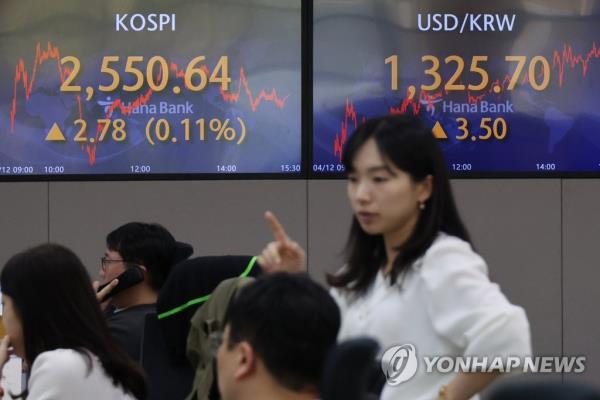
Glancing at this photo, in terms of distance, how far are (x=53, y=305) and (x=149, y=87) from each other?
3187 mm

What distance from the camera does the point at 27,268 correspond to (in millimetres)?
3055

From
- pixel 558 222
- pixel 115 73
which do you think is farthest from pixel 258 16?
pixel 558 222

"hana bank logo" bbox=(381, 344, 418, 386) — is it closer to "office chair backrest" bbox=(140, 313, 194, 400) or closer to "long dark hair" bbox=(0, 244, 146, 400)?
"long dark hair" bbox=(0, 244, 146, 400)

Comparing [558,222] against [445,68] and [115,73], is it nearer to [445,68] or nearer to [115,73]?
[445,68]

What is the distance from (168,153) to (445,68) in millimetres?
1512

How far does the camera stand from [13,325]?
10.1 feet

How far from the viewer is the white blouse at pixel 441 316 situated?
2.42m

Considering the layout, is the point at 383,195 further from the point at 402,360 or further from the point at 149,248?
the point at 149,248

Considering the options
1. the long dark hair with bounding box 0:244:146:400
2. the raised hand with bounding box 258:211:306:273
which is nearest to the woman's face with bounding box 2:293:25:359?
the long dark hair with bounding box 0:244:146:400

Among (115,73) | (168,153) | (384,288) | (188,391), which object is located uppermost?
(115,73)

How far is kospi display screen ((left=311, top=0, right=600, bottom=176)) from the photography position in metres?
6.06

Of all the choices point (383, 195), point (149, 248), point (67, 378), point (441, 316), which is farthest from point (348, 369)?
point (149, 248)

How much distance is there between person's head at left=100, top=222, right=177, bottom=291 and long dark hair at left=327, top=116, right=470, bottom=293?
1872 mm

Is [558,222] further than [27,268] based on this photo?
Yes
